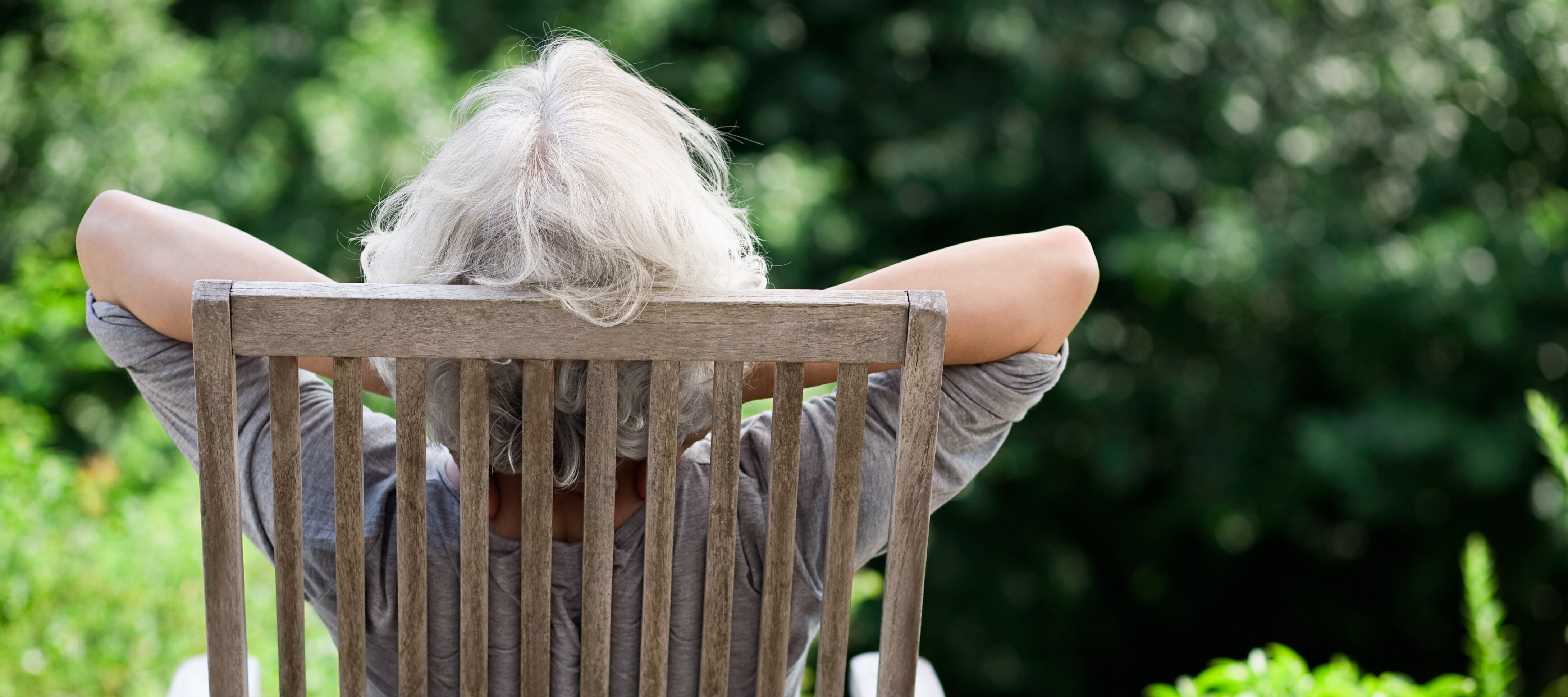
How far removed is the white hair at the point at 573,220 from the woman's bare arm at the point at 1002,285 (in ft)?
0.44

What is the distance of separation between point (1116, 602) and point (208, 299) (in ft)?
19.8

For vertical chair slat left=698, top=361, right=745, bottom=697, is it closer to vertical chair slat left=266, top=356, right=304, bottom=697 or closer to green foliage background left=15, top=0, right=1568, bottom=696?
vertical chair slat left=266, top=356, right=304, bottom=697

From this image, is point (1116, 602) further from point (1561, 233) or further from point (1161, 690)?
point (1161, 690)

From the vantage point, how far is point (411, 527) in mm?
842

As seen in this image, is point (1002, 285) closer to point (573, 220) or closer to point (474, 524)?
point (573, 220)

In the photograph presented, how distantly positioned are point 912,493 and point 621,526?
283mm

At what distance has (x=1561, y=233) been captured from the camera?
4.30 metres

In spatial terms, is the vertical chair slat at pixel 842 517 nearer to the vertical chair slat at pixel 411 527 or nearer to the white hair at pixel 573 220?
the white hair at pixel 573 220

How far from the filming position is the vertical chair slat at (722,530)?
82 centimetres

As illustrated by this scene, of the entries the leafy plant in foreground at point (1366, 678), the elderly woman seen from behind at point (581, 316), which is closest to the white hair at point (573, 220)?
the elderly woman seen from behind at point (581, 316)

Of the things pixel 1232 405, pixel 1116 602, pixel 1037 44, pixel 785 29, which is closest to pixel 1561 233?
pixel 1232 405

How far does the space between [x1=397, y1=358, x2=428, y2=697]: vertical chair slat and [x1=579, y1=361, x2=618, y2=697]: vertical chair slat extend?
0.39 ft

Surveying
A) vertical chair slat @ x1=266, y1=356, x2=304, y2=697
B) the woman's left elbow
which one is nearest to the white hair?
vertical chair slat @ x1=266, y1=356, x2=304, y2=697

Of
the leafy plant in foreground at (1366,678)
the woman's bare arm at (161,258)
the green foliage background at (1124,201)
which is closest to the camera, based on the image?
the woman's bare arm at (161,258)
